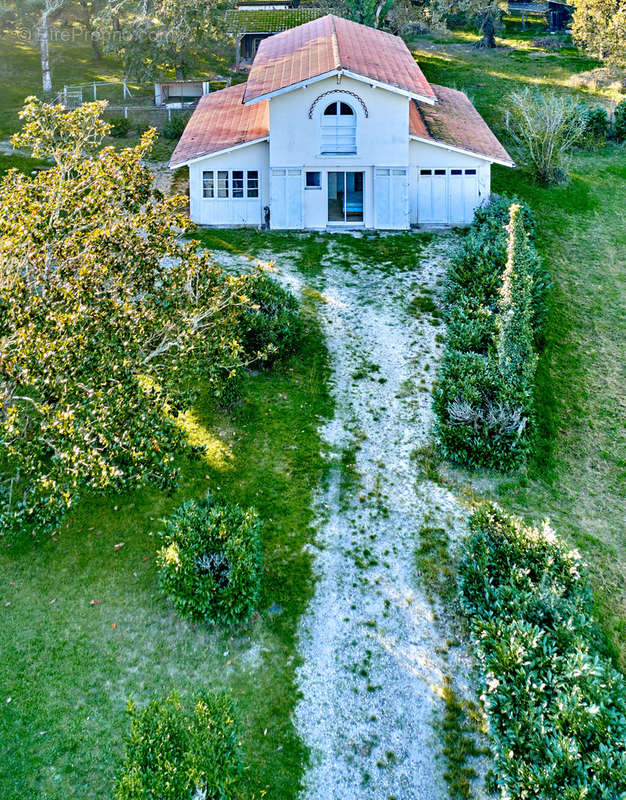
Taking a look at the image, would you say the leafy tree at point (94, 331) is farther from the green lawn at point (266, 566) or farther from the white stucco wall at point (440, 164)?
the white stucco wall at point (440, 164)

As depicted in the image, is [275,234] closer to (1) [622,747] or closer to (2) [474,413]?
(2) [474,413]

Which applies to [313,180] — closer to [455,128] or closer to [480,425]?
[455,128]

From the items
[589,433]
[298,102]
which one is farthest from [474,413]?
[298,102]

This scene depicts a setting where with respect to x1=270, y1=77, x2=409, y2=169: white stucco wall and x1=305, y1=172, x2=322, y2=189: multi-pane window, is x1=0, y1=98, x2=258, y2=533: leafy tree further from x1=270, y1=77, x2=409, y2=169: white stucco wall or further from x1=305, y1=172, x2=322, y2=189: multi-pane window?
x1=305, y1=172, x2=322, y2=189: multi-pane window

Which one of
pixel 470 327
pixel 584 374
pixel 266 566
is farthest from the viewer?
pixel 584 374

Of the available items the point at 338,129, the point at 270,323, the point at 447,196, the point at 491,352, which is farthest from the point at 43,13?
the point at 491,352

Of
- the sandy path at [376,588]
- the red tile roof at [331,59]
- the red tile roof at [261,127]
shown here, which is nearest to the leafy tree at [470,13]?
the red tile roof at [331,59]
